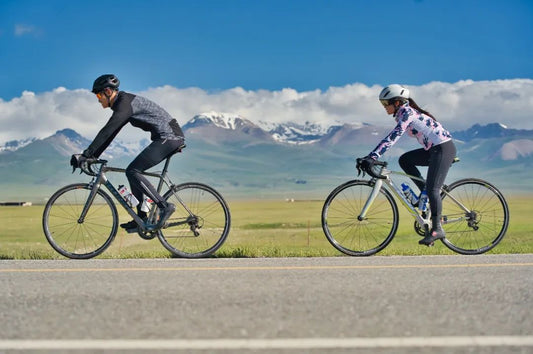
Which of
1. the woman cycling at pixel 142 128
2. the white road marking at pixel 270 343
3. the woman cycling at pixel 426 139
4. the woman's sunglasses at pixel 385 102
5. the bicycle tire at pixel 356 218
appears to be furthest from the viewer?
the bicycle tire at pixel 356 218

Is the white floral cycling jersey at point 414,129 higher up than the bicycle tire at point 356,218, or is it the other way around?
the white floral cycling jersey at point 414,129

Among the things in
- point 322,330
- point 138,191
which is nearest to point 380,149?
point 138,191

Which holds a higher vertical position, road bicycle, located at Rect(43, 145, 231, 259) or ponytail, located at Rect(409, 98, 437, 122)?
ponytail, located at Rect(409, 98, 437, 122)

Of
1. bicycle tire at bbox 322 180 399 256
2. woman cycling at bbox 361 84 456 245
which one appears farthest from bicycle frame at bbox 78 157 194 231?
woman cycling at bbox 361 84 456 245

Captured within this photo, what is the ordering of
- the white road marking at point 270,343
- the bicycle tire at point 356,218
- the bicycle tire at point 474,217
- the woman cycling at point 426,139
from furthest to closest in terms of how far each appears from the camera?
1. the bicycle tire at point 474,217
2. the bicycle tire at point 356,218
3. the woman cycling at point 426,139
4. the white road marking at point 270,343

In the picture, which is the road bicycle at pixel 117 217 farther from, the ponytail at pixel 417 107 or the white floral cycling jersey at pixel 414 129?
the ponytail at pixel 417 107

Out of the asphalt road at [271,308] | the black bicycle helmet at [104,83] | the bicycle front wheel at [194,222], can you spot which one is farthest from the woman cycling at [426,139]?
the black bicycle helmet at [104,83]

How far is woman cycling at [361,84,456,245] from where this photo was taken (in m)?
8.71

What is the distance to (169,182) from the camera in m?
8.95

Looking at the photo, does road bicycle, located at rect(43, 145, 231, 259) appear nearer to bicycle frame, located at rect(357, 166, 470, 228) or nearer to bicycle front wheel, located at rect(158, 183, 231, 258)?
bicycle front wheel, located at rect(158, 183, 231, 258)

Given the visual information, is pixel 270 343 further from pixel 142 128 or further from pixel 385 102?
pixel 385 102

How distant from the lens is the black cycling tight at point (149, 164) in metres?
8.61

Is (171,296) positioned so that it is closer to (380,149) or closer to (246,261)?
(246,261)

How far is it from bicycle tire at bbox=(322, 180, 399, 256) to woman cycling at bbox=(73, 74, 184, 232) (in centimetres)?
212
